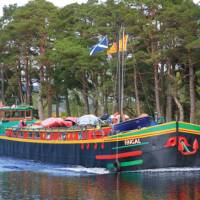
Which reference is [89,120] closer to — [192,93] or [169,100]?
[192,93]

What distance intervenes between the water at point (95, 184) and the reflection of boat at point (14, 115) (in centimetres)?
1234

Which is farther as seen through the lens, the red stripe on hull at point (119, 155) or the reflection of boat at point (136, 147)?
the red stripe on hull at point (119, 155)

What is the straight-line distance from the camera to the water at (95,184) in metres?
32.9

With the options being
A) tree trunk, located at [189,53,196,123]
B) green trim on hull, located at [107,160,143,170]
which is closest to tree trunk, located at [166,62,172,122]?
tree trunk, located at [189,53,196,123]

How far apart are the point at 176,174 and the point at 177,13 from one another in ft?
80.1

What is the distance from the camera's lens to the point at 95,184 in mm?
36875

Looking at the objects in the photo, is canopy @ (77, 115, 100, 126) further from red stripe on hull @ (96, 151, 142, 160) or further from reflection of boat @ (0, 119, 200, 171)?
red stripe on hull @ (96, 151, 142, 160)

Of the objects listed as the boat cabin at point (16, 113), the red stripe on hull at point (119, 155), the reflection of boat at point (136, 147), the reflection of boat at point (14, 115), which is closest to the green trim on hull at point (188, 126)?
the reflection of boat at point (136, 147)

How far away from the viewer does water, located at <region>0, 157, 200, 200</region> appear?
108ft

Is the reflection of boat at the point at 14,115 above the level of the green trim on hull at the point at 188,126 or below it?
above

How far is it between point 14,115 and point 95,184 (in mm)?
23363

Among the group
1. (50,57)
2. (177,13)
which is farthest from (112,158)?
(50,57)

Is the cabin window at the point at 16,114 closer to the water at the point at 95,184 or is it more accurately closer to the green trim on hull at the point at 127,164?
the water at the point at 95,184

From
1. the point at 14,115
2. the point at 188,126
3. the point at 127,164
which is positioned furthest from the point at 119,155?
the point at 14,115
